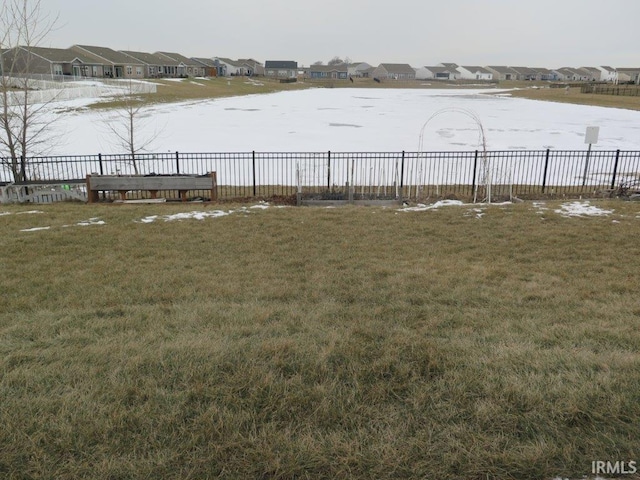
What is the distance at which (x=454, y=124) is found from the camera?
113ft

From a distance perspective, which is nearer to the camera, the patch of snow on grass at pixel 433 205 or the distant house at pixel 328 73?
the patch of snow on grass at pixel 433 205

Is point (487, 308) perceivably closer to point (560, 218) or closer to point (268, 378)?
point (268, 378)

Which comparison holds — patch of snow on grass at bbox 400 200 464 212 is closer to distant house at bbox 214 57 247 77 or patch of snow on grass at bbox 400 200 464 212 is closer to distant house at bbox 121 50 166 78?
distant house at bbox 121 50 166 78

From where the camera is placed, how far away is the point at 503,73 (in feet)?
494

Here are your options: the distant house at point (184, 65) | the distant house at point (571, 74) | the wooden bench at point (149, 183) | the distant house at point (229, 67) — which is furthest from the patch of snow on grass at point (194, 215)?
the distant house at point (571, 74)

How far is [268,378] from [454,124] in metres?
34.0

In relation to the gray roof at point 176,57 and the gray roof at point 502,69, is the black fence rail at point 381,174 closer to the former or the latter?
the gray roof at point 176,57

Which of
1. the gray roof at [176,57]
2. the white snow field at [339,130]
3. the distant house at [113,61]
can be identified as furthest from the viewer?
the gray roof at [176,57]

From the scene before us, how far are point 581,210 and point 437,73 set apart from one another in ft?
497

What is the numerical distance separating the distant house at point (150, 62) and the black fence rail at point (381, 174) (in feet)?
241

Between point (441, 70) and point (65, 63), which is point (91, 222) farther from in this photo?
point (441, 70)

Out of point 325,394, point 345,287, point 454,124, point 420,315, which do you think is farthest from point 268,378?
point 454,124

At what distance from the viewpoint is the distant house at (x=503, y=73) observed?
148962 mm

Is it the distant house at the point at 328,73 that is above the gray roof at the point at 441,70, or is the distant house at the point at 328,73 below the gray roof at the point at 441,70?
below
